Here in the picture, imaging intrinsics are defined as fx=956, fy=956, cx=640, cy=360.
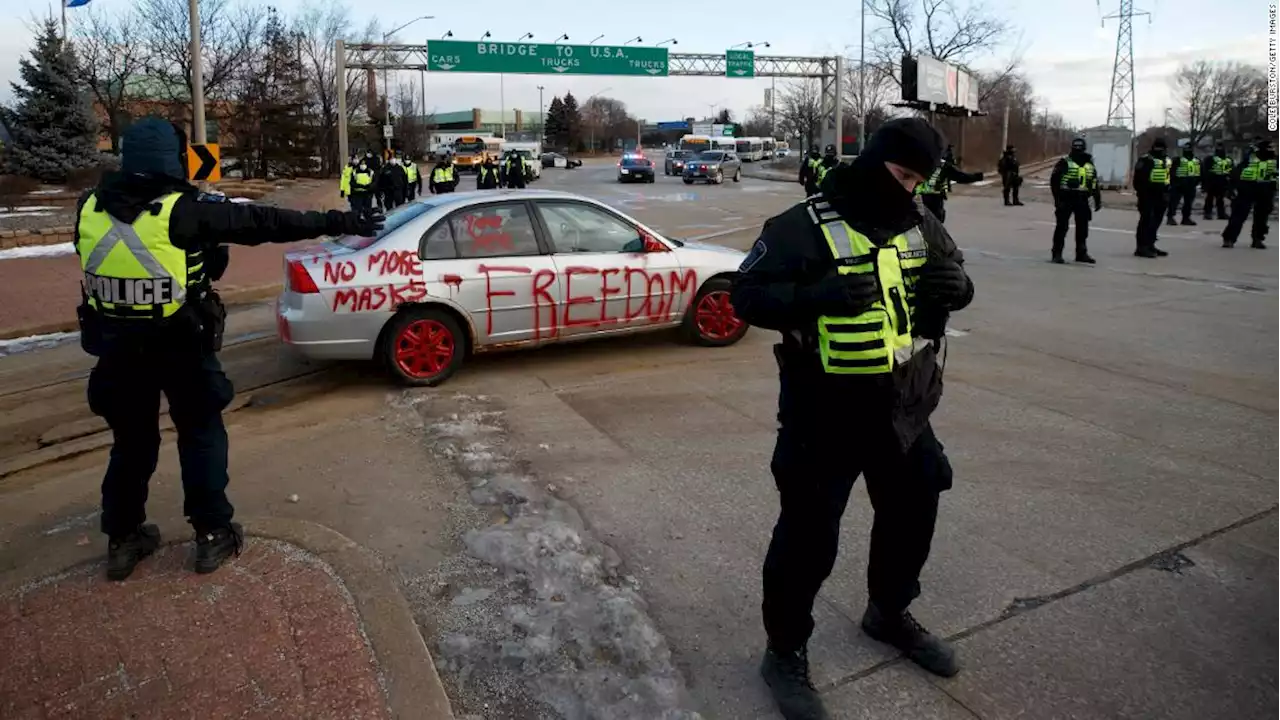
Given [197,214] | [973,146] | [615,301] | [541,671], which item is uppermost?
[973,146]

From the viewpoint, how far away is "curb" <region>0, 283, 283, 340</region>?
9375 millimetres

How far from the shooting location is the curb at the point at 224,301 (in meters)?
9.38

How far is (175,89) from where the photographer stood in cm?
3712

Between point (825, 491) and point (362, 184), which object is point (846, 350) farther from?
point (362, 184)

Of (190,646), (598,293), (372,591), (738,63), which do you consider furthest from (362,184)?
(738,63)

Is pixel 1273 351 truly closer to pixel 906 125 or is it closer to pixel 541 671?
pixel 906 125

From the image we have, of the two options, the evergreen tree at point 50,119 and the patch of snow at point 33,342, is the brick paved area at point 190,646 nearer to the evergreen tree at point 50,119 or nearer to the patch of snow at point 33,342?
the patch of snow at point 33,342

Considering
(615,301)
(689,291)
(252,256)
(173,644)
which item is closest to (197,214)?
(173,644)

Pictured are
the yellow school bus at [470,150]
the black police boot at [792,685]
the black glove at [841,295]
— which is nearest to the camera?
the black glove at [841,295]

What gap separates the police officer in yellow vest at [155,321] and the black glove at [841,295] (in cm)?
221

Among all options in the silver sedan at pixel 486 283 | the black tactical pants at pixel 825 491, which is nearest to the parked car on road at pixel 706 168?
the silver sedan at pixel 486 283

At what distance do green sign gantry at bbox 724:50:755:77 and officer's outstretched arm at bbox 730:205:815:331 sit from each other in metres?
45.8

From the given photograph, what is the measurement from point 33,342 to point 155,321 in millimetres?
6701

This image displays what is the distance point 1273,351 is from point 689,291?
4.95 meters
